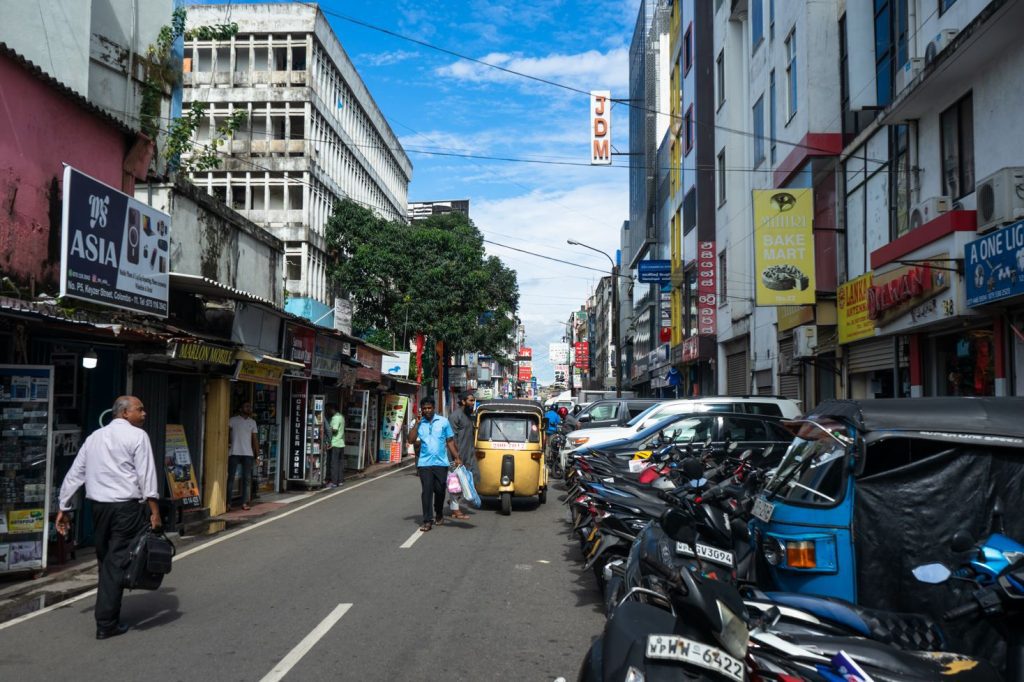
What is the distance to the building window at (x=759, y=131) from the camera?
25.8 m

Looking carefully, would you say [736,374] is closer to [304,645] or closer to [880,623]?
[304,645]

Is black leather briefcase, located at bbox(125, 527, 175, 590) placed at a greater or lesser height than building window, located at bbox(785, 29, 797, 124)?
lesser

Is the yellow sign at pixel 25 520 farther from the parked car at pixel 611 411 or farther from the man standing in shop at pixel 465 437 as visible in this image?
the parked car at pixel 611 411

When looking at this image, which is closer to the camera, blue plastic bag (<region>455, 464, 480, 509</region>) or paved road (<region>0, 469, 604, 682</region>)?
paved road (<region>0, 469, 604, 682</region>)

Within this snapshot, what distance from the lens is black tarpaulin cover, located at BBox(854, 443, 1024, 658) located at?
17.1 feet

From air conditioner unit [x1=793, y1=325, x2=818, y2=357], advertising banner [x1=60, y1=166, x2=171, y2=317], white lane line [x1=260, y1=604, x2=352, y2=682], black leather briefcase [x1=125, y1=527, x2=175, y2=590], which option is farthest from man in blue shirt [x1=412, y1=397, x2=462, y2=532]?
air conditioner unit [x1=793, y1=325, x2=818, y2=357]

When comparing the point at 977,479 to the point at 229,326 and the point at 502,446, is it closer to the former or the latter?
the point at 502,446

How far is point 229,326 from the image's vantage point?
1684 centimetres

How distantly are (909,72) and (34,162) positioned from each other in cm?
1410

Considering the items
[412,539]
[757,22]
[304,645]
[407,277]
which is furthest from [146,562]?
[407,277]

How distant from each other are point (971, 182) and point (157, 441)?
45.1 ft

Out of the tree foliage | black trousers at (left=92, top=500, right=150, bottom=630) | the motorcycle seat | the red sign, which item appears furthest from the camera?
the tree foliage

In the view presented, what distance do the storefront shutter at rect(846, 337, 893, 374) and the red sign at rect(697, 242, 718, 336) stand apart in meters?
11.9

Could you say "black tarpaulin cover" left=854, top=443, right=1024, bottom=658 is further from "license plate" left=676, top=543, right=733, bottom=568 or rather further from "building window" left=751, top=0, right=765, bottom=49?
"building window" left=751, top=0, right=765, bottom=49
